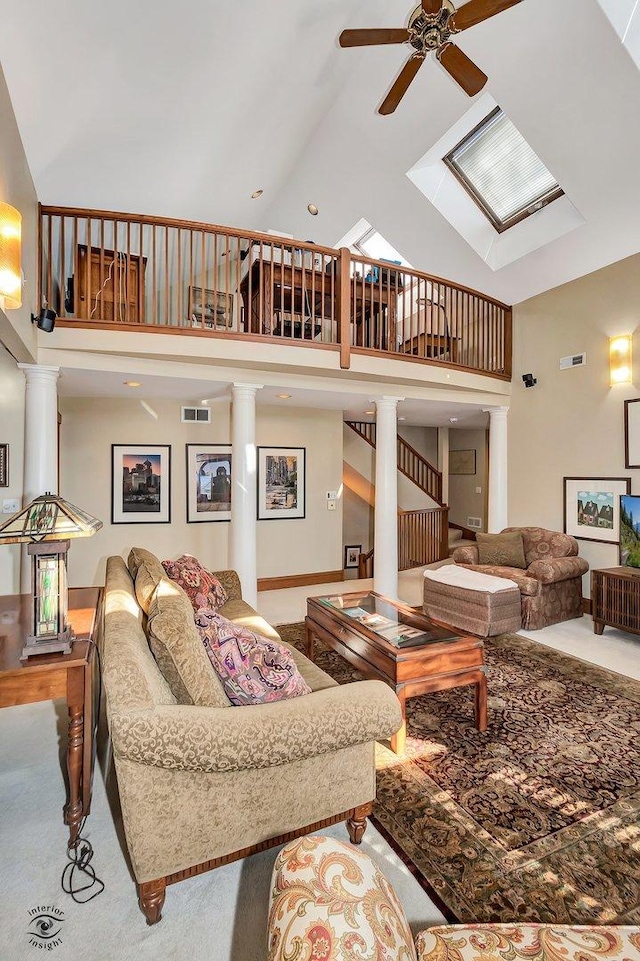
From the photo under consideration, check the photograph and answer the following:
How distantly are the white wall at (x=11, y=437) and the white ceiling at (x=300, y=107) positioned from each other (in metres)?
1.54

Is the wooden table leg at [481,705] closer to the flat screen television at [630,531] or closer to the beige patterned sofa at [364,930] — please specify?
the beige patterned sofa at [364,930]

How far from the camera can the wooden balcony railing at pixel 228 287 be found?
3760mm

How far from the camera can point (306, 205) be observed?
20.9 feet

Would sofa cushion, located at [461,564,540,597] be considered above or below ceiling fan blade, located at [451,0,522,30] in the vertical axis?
below

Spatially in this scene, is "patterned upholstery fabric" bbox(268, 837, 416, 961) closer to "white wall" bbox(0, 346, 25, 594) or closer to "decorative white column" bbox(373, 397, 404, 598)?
"white wall" bbox(0, 346, 25, 594)

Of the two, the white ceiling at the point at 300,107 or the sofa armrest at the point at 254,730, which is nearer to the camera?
the sofa armrest at the point at 254,730

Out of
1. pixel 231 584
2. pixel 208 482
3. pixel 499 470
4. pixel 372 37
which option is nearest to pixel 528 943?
pixel 231 584

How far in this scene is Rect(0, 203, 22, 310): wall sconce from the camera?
215 centimetres

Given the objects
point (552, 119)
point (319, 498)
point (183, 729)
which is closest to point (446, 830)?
point (183, 729)

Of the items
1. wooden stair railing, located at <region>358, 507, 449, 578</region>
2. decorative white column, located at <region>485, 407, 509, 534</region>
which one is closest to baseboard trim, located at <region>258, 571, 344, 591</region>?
wooden stair railing, located at <region>358, 507, 449, 578</region>

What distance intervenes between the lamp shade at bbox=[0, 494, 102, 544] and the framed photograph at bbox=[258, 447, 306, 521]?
4.02 m

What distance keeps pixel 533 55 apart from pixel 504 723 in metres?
4.87

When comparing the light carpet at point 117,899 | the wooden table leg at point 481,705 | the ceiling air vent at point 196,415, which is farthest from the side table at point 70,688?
the ceiling air vent at point 196,415

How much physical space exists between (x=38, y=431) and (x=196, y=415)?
2.14 meters
